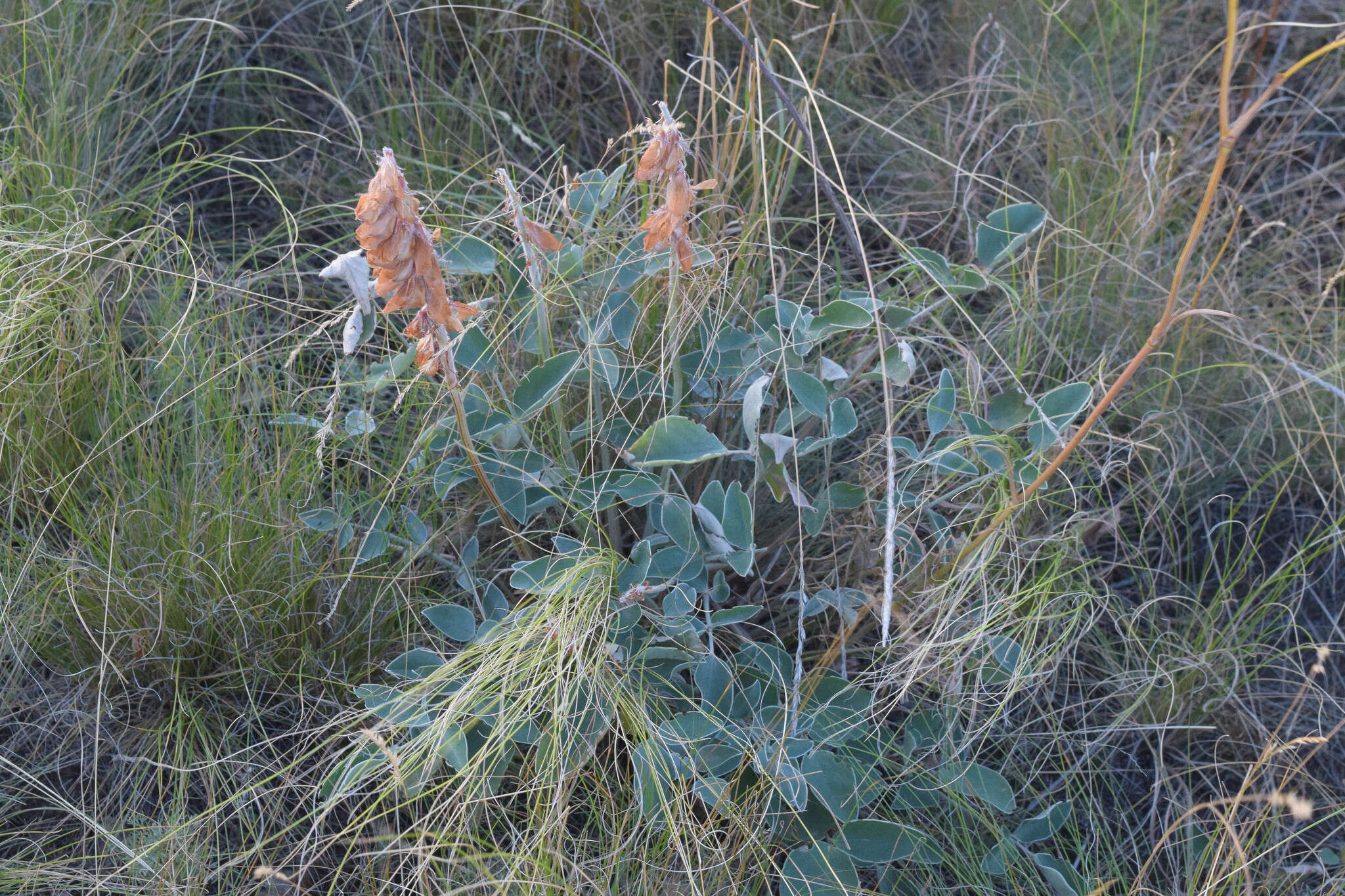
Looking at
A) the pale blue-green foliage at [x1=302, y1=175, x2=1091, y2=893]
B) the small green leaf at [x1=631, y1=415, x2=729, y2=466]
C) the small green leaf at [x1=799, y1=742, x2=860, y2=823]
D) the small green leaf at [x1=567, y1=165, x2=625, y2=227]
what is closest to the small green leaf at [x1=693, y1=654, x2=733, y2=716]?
the pale blue-green foliage at [x1=302, y1=175, x2=1091, y2=893]

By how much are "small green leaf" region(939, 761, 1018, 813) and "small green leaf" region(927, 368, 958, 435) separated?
0.39 metres

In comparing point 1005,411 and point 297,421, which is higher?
point 1005,411

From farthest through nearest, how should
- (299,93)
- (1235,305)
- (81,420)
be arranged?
(299,93), (1235,305), (81,420)

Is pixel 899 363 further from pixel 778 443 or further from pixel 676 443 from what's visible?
pixel 676 443

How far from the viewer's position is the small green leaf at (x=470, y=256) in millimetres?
1275

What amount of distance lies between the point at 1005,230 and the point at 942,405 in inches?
8.9

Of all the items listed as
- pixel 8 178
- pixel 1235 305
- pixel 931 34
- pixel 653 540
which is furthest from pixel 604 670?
pixel 931 34

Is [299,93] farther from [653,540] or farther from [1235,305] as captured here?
[1235,305]

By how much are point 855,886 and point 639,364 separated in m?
0.66

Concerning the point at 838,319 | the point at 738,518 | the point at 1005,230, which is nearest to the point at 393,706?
the point at 738,518

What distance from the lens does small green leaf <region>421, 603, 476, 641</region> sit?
1.21 meters

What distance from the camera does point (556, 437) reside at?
1.40 m

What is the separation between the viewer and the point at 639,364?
1.34m

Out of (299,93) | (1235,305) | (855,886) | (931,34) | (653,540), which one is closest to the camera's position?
(855,886)
